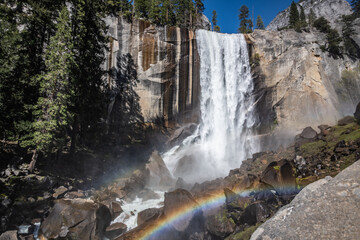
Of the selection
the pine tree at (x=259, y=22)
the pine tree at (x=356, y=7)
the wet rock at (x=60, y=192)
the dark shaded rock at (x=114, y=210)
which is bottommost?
the dark shaded rock at (x=114, y=210)

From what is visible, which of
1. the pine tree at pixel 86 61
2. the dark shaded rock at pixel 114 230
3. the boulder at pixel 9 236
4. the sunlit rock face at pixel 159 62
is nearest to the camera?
the boulder at pixel 9 236

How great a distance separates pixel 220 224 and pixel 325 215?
6.84 m

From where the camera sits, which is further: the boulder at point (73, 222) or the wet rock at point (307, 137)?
the wet rock at point (307, 137)

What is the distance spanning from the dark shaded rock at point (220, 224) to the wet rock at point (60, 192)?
9.45m

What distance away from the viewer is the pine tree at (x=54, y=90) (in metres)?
12.8

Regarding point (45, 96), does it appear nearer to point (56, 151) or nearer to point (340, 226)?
point (56, 151)

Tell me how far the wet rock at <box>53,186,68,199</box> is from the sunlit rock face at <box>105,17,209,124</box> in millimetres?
13135

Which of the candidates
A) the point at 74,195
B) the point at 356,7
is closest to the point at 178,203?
the point at 74,195

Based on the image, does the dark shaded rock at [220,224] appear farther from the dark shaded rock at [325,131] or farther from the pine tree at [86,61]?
the dark shaded rock at [325,131]

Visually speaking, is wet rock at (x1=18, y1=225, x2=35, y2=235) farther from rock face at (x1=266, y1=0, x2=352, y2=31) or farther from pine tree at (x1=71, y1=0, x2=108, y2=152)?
rock face at (x1=266, y1=0, x2=352, y2=31)

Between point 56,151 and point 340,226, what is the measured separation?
17809 mm

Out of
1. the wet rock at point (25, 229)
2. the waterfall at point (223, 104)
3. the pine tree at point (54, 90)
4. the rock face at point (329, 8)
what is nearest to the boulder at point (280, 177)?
the wet rock at point (25, 229)

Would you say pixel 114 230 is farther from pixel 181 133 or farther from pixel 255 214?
pixel 181 133

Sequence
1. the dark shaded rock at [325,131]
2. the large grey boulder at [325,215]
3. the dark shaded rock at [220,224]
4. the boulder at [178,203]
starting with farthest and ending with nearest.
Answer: the dark shaded rock at [325,131], the boulder at [178,203], the dark shaded rock at [220,224], the large grey boulder at [325,215]
